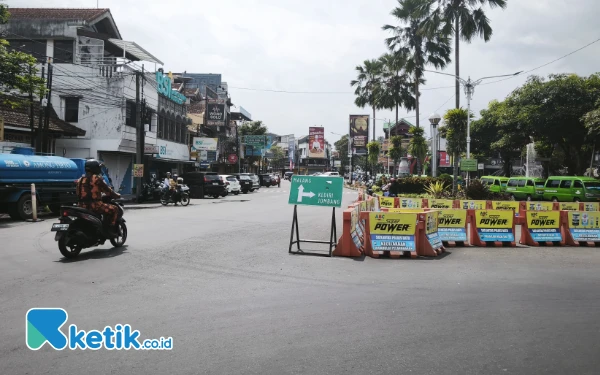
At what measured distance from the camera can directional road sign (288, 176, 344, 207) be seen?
9836mm

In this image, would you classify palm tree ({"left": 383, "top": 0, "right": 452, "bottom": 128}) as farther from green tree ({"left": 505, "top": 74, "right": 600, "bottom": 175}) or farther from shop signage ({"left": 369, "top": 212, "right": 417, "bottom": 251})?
shop signage ({"left": 369, "top": 212, "right": 417, "bottom": 251})

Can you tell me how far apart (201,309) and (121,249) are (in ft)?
15.6

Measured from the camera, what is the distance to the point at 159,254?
30.0 feet

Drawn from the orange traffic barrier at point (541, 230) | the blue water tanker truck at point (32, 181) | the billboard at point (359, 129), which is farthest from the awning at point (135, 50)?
the billboard at point (359, 129)

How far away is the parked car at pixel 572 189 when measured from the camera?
82.6ft

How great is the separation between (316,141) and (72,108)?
7526 centimetres

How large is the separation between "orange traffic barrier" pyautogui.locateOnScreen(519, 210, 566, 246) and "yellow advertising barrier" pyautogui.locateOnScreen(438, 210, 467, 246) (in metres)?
1.64

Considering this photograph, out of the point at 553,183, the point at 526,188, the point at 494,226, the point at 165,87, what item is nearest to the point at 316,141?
the point at 165,87

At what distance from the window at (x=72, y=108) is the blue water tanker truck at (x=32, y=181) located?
11.2 m

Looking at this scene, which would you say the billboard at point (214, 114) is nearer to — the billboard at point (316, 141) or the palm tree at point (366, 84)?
the palm tree at point (366, 84)

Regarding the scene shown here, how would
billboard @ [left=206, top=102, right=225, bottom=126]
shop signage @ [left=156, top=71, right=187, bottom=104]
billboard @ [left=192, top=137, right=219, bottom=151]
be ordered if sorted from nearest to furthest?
shop signage @ [left=156, top=71, right=187, bottom=104], billboard @ [left=192, top=137, right=219, bottom=151], billboard @ [left=206, top=102, right=225, bottom=126]

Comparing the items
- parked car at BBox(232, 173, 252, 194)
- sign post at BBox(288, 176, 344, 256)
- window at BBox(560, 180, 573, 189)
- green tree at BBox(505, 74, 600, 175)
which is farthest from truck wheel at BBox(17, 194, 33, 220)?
green tree at BBox(505, 74, 600, 175)

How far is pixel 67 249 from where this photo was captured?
28.1 feet

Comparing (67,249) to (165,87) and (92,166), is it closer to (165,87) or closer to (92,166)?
(92,166)
